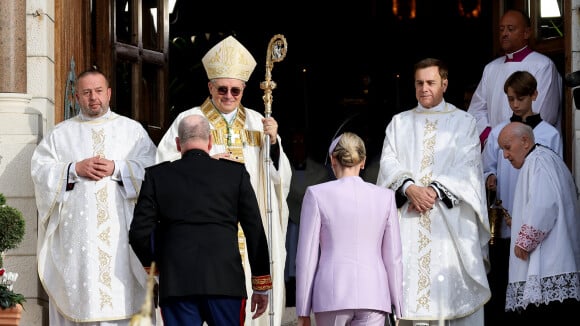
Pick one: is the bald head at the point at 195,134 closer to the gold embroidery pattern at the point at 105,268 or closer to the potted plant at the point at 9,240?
the potted plant at the point at 9,240

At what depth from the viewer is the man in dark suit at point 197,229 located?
7855 millimetres

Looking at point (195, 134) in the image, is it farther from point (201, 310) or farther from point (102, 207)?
point (102, 207)

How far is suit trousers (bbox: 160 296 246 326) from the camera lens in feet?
25.7

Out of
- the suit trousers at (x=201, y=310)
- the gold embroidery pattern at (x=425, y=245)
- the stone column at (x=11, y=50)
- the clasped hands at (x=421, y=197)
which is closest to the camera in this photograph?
the suit trousers at (x=201, y=310)

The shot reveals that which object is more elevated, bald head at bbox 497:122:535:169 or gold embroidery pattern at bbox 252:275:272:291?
bald head at bbox 497:122:535:169

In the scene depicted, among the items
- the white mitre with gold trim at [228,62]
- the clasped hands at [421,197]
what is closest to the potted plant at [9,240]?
the white mitre with gold trim at [228,62]

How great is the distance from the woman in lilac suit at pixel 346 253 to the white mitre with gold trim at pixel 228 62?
2334mm

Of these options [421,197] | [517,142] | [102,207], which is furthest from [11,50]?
[517,142]

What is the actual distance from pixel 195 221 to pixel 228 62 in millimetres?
2594

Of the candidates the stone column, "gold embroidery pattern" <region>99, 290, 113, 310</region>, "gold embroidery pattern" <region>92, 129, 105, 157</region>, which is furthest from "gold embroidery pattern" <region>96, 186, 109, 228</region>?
the stone column

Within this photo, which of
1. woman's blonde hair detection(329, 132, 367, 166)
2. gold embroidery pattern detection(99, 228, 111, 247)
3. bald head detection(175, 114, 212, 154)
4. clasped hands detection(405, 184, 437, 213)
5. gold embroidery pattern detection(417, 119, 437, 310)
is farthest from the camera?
gold embroidery pattern detection(417, 119, 437, 310)

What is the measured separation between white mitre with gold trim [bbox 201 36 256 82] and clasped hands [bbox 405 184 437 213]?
1.39 meters

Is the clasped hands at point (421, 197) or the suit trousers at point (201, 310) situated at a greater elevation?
the clasped hands at point (421, 197)

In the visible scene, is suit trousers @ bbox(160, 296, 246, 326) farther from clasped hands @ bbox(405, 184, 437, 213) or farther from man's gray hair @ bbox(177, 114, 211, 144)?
clasped hands @ bbox(405, 184, 437, 213)
